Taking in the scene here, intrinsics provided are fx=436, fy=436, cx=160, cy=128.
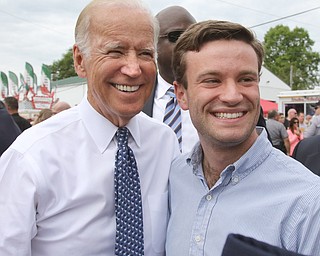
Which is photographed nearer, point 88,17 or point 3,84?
point 88,17

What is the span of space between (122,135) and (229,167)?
54 cm

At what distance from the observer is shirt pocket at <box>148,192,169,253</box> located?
6.49ft

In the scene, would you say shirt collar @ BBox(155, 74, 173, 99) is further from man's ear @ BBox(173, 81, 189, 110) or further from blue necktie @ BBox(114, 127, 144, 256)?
blue necktie @ BBox(114, 127, 144, 256)

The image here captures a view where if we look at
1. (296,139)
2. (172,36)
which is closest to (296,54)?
(296,139)

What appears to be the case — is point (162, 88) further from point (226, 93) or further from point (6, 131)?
point (226, 93)

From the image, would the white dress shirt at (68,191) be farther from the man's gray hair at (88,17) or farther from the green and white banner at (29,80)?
the green and white banner at (29,80)

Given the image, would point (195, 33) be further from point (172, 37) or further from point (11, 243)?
point (172, 37)

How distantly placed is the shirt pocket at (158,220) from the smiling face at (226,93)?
41cm

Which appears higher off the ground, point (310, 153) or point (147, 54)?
point (147, 54)

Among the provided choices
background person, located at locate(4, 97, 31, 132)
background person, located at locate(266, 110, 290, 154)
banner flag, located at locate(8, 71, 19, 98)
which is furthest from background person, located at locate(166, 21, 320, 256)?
banner flag, located at locate(8, 71, 19, 98)

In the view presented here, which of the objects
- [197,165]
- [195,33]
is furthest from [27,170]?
[195,33]

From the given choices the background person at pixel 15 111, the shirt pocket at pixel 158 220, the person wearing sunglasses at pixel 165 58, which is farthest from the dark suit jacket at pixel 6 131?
the background person at pixel 15 111

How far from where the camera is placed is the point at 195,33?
1834 mm

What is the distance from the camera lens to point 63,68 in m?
73.8
